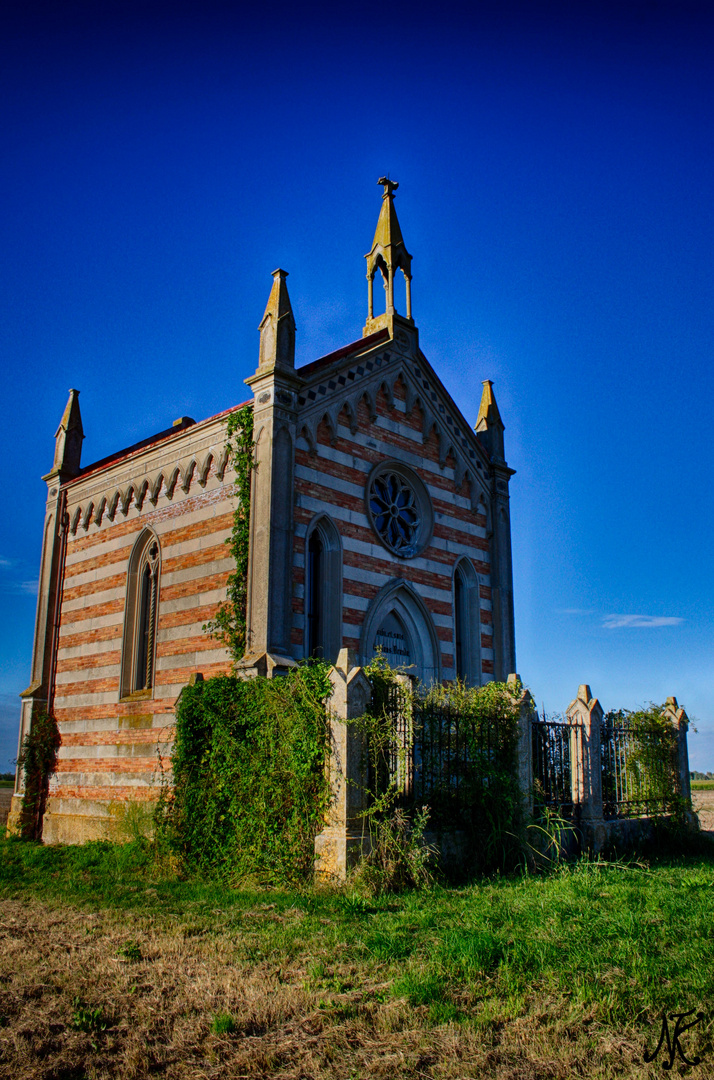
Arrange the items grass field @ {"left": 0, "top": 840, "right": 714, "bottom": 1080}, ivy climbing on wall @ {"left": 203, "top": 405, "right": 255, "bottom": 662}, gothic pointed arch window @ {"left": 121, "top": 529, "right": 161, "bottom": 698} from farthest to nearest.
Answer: gothic pointed arch window @ {"left": 121, "top": 529, "right": 161, "bottom": 698} → ivy climbing on wall @ {"left": 203, "top": 405, "right": 255, "bottom": 662} → grass field @ {"left": 0, "top": 840, "right": 714, "bottom": 1080}

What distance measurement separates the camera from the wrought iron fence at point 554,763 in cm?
1411

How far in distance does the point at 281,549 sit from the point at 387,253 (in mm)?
9087

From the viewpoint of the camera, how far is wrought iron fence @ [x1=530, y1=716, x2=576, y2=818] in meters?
14.1

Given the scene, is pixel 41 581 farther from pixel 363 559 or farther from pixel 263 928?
pixel 263 928

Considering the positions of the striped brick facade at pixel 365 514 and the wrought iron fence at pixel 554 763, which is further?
the striped brick facade at pixel 365 514

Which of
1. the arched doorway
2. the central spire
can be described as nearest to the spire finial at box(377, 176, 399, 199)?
the central spire

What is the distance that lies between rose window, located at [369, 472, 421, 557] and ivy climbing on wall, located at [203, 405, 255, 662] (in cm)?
305

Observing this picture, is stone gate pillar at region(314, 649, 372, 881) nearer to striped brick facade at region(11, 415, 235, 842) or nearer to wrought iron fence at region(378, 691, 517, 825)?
wrought iron fence at region(378, 691, 517, 825)

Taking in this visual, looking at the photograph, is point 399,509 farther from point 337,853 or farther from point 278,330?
point 337,853

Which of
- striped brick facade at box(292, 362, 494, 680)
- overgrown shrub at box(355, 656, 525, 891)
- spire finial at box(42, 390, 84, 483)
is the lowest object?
overgrown shrub at box(355, 656, 525, 891)

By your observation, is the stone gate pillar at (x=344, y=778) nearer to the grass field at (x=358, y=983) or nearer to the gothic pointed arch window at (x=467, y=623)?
the grass field at (x=358, y=983)

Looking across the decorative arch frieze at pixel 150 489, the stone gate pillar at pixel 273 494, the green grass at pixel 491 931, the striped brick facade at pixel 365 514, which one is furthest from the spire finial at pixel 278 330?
the green grass at pixel 491 931

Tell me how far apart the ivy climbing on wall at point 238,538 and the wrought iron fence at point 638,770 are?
278 inches

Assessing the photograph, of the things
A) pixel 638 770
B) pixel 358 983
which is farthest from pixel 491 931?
pixel 638 770
